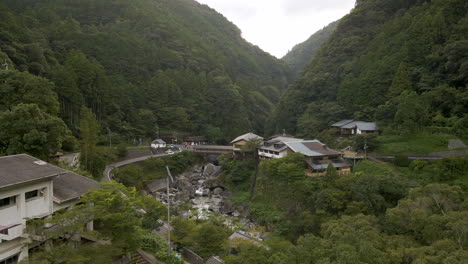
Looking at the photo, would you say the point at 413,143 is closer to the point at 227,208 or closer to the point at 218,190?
the point at 227,208

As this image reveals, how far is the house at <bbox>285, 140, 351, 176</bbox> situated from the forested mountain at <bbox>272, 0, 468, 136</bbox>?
301 inches

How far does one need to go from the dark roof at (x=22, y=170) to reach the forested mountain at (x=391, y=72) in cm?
3113

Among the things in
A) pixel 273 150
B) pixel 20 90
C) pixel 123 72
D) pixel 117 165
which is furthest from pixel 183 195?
pixel 123 72

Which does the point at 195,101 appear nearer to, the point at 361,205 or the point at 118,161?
the point at 118,161

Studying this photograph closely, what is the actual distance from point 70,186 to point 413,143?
2969 cm

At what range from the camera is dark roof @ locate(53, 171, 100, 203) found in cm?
1230

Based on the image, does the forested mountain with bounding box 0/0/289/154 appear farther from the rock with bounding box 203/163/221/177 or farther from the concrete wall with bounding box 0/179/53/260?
the rock with bounding box 203/163/221/177

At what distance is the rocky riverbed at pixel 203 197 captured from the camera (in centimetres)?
2648

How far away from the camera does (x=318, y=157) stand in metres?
29.8

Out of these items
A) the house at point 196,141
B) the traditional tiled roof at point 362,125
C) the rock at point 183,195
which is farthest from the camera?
the house at point 196,141

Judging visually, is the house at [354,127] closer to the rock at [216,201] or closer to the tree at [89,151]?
the rock at [216,201]

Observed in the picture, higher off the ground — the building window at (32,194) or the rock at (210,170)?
the building window at (32,194)

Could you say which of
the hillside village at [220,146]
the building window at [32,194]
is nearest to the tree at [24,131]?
the hillside village at [220,146]

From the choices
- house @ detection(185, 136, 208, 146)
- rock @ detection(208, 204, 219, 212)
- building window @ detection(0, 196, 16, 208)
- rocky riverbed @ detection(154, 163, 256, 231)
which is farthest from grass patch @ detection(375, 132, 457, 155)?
building window @ detection(0, 196, 16, 208)
